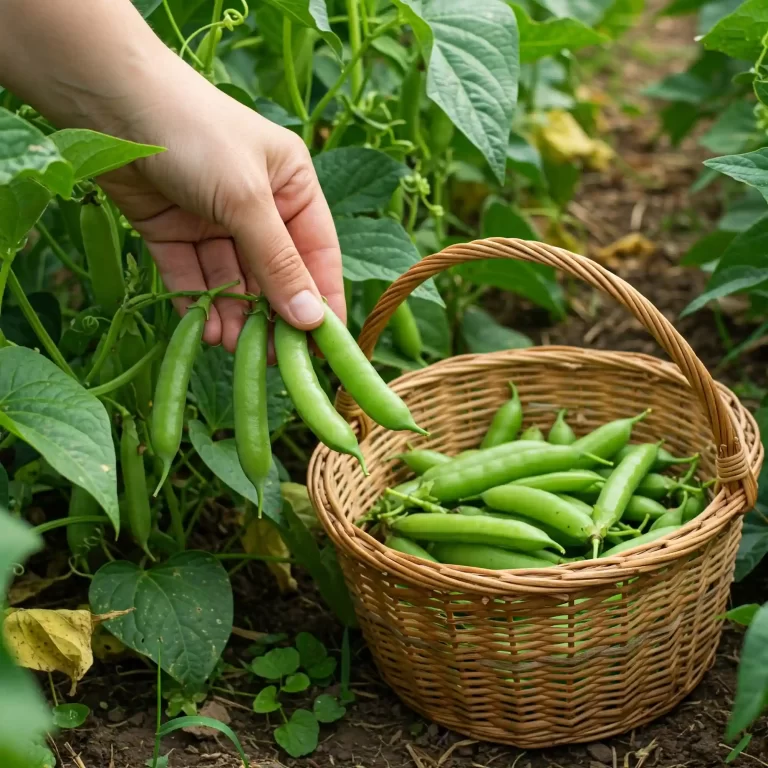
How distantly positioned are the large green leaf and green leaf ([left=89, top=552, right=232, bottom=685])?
0.81 metres

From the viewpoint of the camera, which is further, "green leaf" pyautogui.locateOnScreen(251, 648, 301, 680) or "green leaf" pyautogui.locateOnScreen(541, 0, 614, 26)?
"green leaf" pyautogui.locateOnScreen(541, 0, 614, 26)

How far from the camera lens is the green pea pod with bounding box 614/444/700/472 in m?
1.94

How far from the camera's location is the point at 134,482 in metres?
1.70

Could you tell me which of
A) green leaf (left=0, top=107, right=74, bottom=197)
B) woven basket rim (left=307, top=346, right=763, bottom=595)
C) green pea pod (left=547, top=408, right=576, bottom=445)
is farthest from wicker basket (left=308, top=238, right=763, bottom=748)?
green leaf (left=0, top=107, right=74, bottom=197)

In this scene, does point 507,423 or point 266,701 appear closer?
point 266,701

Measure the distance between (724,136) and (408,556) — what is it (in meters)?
1.76

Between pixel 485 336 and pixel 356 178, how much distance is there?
769 mm

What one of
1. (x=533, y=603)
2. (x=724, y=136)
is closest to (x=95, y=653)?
(x=533, y=603)

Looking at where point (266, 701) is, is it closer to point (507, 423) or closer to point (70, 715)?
point (70, 715)

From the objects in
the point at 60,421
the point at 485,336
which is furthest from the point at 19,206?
the point at 485,336

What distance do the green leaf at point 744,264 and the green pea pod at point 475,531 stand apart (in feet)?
1.75

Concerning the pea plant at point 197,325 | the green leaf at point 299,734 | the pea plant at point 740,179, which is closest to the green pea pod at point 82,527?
the pea plant at point 197,325

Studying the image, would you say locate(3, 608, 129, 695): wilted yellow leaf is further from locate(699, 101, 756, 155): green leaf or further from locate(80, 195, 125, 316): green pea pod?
locate(699, 101, 756, 155): green leaf

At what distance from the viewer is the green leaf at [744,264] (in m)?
1.92
